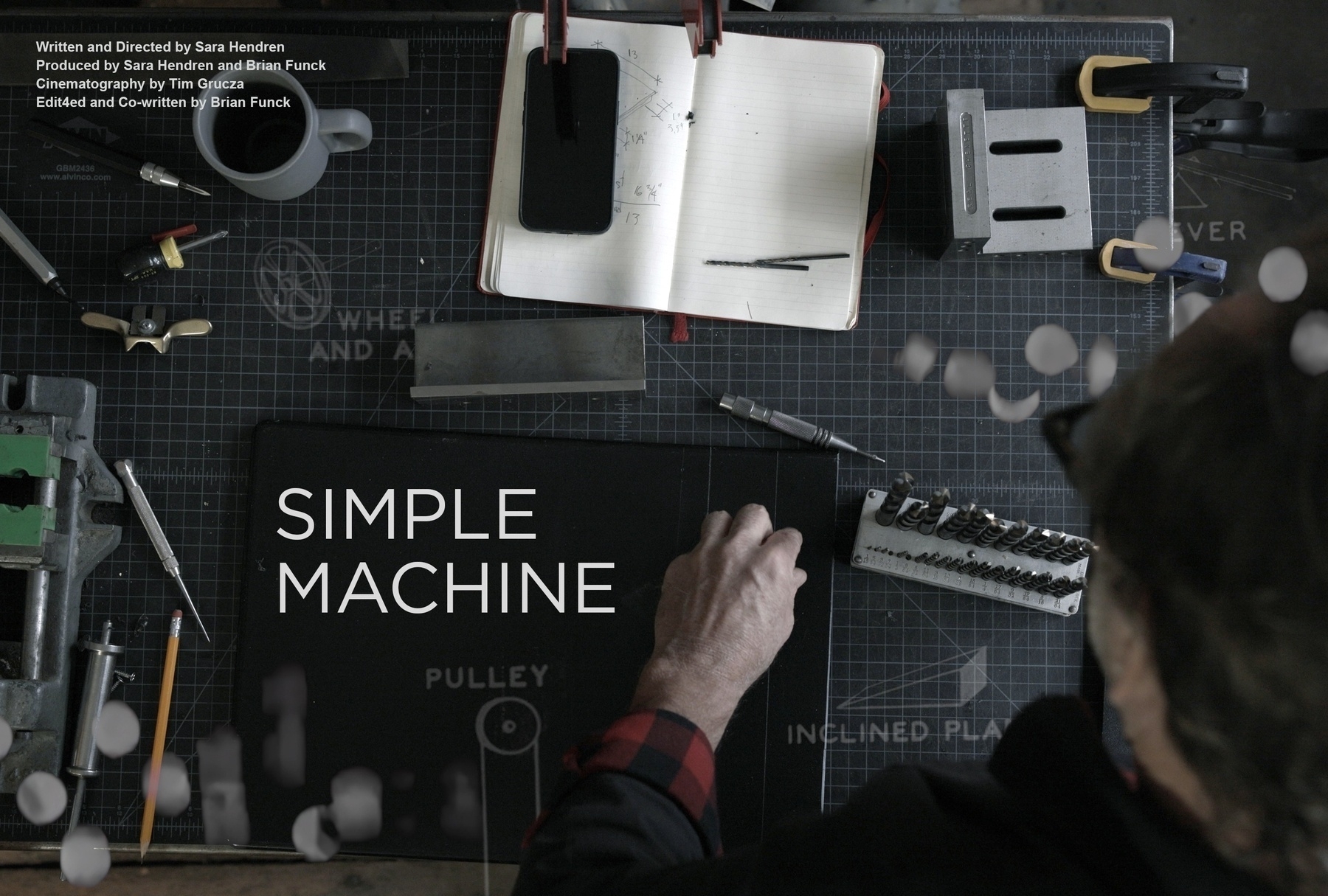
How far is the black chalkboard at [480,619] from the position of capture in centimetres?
98

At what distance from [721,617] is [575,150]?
0.54m

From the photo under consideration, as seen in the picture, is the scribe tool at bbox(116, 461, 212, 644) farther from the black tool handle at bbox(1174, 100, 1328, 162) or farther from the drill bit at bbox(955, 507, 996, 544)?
the black tool handle at bbox(1174, 100, 1328, 162)

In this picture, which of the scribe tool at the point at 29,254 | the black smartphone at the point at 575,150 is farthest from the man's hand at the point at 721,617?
the scribe tool at the point at 29,254

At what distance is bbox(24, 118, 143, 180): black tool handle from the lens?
1.00m

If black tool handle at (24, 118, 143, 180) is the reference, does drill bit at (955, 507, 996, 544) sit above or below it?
below

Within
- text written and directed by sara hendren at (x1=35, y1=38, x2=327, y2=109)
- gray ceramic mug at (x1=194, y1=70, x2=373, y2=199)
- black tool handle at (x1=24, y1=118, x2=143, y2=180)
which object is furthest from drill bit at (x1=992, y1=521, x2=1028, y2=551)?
black tool handle at (x1=24, y1=118, x2=143, y2=180)

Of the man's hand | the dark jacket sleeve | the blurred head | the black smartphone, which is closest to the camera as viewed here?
the blurred head

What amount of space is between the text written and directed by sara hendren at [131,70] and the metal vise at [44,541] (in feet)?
1.10

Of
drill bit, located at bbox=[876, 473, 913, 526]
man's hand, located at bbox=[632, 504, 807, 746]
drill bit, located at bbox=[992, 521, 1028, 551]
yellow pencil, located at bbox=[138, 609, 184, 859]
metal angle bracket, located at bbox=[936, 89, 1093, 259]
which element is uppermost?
metal angle bracket, located at bbox=[936, 89, 1093, 259]

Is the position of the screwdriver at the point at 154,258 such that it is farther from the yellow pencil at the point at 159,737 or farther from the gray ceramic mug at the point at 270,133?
the yellow pencil at the point at 159,737

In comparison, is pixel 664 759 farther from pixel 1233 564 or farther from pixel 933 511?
pixel 1233 564

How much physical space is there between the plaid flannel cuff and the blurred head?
0.40 meters

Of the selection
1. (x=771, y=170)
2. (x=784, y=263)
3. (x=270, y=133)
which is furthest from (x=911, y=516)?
(x=270, y=133)

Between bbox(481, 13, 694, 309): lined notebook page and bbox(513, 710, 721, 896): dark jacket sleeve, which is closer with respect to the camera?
bbox(513, 710, 721, 896): dark jacket sleeve
